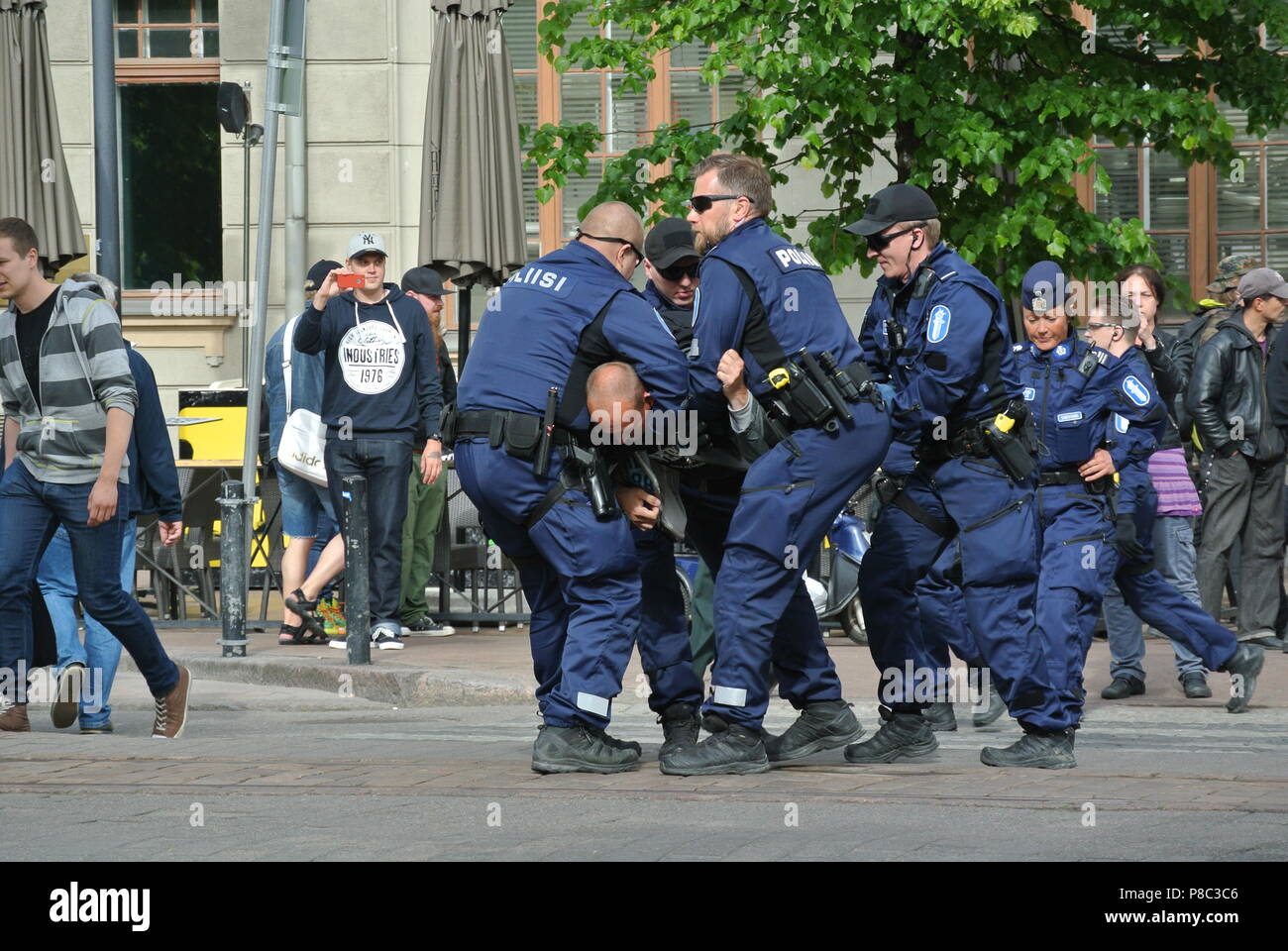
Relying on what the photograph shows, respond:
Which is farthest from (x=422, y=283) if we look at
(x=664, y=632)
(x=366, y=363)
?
(x=664, y=632)

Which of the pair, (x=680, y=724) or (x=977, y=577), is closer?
(x=977, y=577)

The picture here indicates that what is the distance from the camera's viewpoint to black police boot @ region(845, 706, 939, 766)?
6930mm

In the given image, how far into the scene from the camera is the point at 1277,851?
525 cm

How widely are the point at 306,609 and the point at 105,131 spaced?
3.02m

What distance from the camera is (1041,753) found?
6715mm

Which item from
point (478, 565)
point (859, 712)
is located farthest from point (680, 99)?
point (859, 712)

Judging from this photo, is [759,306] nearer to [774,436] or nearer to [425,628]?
[774,436]

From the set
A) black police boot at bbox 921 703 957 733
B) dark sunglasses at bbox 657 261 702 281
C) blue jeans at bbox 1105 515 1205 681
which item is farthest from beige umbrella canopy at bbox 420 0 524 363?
black police boot at bbox 921 703 957 733

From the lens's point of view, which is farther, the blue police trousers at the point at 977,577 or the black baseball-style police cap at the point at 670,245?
the black baseball-style police cap at the point at 670,245

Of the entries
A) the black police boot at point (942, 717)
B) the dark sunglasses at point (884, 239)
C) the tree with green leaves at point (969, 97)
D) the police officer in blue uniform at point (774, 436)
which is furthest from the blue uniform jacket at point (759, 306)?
the tree with green leaves at point (969, 97)

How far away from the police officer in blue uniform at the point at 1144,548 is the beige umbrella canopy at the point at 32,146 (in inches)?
274

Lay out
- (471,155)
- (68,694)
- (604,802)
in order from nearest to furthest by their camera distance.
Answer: (604,802) < (68,694) < (471,155)

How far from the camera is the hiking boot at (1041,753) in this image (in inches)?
264

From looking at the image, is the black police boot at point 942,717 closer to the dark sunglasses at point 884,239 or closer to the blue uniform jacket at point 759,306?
the blue uniform jacket at point 759,306
